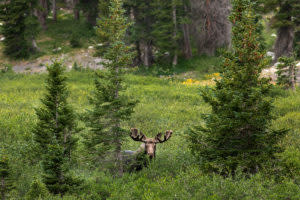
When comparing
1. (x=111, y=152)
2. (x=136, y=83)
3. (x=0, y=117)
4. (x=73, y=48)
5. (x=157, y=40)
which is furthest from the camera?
(x=73, y=48)

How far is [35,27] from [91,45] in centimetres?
526

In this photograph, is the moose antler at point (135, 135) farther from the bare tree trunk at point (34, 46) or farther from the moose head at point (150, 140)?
the bare tree trunk at point (34, 46)

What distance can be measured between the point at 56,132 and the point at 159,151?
141 inches

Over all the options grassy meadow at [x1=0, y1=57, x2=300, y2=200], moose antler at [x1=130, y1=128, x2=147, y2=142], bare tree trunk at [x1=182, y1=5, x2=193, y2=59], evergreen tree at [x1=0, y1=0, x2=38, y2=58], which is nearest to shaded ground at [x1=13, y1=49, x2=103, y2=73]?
evergreen tree at [x1=0, y1=0, x2=38, y2=58]

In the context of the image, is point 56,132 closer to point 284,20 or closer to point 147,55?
point 147,55

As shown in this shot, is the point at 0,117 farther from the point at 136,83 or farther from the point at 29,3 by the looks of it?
the point at 29,3

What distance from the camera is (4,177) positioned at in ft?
25.0

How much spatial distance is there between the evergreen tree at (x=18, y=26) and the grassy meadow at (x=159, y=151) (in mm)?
6777

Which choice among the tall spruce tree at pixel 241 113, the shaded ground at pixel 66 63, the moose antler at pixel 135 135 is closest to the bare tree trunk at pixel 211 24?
the shaded ground at pixel 66 63

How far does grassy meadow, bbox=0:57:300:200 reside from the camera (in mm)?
7184

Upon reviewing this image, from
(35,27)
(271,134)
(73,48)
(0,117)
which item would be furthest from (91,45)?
(271,134)

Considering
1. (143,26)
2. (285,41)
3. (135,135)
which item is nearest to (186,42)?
(143,26)

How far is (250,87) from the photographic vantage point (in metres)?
8.23

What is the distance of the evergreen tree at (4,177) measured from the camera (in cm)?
735
